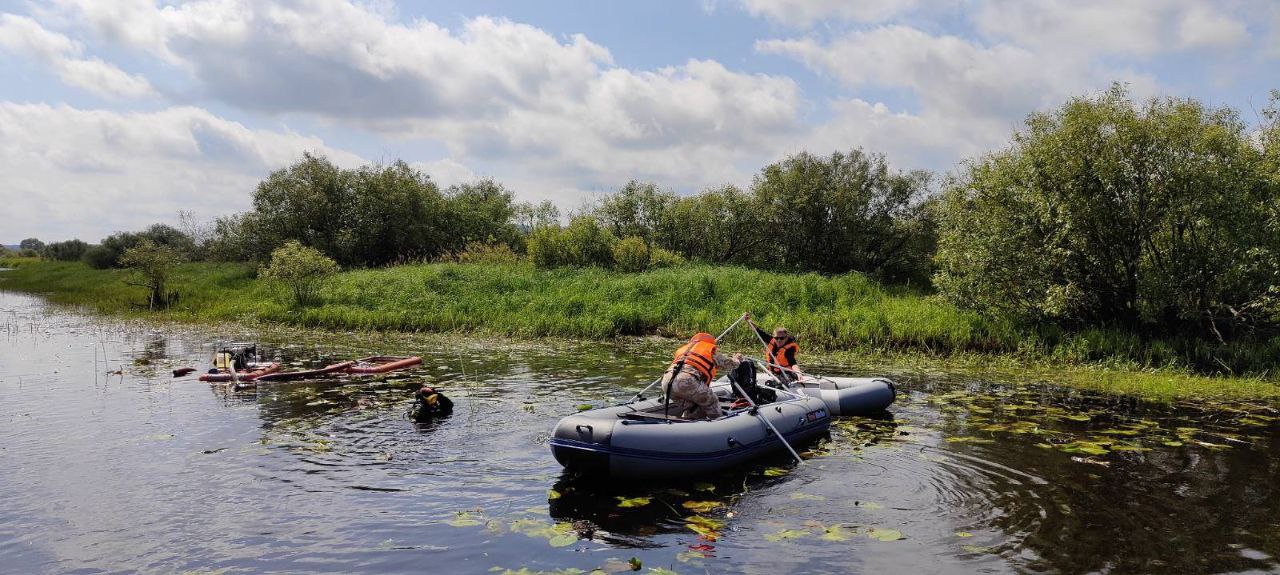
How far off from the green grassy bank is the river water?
3.90m

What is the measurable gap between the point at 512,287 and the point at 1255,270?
19.7 meters

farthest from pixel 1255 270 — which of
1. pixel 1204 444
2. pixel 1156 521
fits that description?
pixel 1156 521

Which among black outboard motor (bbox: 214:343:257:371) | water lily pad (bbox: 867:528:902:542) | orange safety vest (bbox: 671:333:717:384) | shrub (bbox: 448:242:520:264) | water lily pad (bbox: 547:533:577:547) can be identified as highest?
shrub (bbox: 448:242:520:264)

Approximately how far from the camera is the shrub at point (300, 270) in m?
25.2

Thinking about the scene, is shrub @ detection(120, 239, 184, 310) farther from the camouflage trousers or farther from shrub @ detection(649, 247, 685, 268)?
the camouflage trousers

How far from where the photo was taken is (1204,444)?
9.88m

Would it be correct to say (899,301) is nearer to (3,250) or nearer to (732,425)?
(732,425)

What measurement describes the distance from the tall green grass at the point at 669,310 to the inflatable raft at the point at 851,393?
604 cm

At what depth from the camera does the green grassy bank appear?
52.2ft

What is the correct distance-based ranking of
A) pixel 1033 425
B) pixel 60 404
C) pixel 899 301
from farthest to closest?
pixel 899 301
pixel 60 404
pixel 1033 425

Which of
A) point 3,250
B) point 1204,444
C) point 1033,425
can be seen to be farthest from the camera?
point 3,250

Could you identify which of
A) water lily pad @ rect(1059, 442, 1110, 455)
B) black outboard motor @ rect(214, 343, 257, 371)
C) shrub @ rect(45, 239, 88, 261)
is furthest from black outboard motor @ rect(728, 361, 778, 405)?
shrub @ rect(45, 239, 88, 261)

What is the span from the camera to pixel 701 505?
756 centimetres

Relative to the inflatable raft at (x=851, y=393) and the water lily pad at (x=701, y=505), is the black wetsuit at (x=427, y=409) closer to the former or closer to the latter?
the water lily pad at (x=701, y=505)
